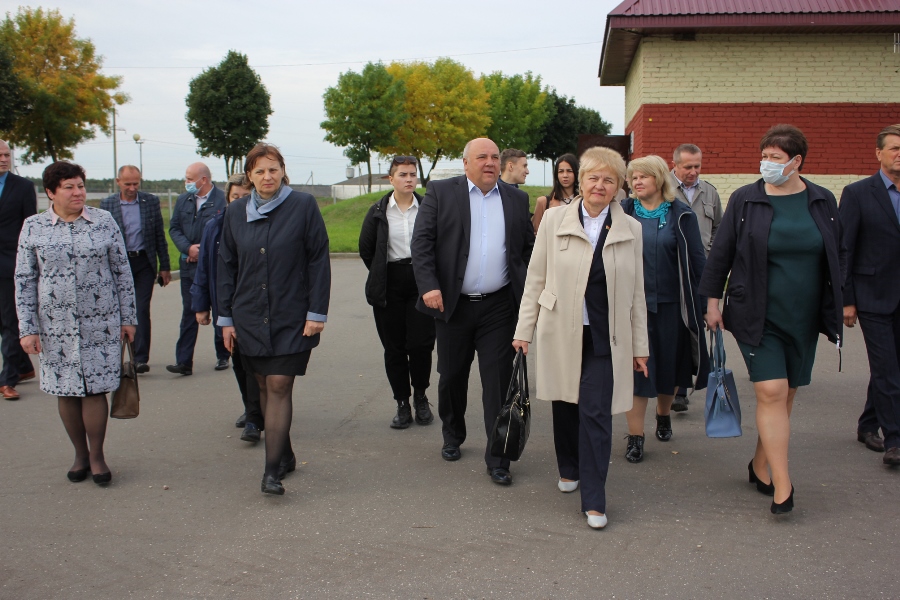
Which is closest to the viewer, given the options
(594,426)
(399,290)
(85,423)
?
(594,426)

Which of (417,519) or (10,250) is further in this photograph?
(10,250)

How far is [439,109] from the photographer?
59.5 meters

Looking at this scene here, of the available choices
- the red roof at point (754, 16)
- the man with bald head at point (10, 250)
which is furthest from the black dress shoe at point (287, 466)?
the red roof at point (754, 16)

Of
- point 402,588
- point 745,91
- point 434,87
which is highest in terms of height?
point 434,87

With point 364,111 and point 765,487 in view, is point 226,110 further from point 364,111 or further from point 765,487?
point 765,487

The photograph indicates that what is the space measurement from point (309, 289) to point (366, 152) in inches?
1841

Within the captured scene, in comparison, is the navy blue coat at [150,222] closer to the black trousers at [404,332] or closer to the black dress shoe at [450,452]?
the black trousers at [404,332]

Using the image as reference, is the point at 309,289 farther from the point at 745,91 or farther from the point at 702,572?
the point at 745,91

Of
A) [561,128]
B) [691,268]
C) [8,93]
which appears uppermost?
[561,128]

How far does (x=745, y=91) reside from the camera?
47.7ft

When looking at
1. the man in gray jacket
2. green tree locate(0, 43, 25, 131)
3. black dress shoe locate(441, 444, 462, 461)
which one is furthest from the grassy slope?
black dress shoe locate(441, 444, 462, 461)

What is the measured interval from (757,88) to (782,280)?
11.0 m

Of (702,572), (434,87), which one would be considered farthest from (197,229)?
(434,87)

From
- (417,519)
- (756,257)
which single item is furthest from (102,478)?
(756,257)
